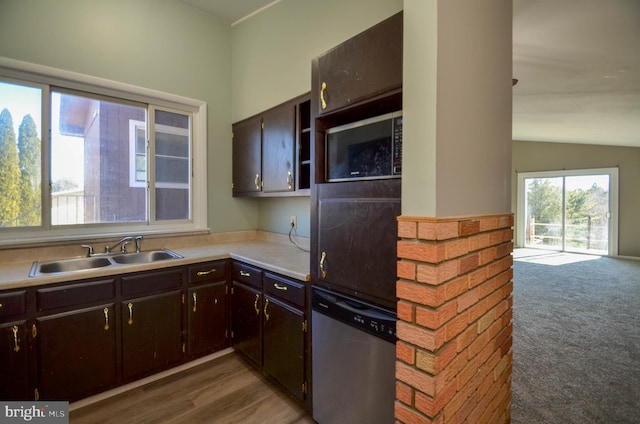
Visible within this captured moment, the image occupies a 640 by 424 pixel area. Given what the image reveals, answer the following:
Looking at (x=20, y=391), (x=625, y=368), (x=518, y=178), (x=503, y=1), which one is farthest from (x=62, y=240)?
(x=518, y=178)

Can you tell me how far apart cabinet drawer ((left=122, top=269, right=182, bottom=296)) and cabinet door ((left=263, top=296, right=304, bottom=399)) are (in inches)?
29.6

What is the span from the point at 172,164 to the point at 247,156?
76cm

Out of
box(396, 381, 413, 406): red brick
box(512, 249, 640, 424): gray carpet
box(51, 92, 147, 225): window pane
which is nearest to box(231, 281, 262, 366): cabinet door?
box(51, 92, 147, 225): window pane

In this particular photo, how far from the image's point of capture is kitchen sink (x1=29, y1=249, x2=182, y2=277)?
204cm

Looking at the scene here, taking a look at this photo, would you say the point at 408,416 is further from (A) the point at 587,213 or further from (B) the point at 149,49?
→ (A) the point at 587,213

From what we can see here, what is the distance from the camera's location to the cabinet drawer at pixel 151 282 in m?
2.03

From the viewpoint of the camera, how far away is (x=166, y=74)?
107 inches

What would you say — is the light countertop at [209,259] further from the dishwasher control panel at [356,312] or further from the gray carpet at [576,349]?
the gray carpet at [576,349]

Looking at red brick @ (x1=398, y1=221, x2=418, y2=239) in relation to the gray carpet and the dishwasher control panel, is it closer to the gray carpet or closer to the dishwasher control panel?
the dishwasher control panel

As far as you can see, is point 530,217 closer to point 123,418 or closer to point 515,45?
point 515,45

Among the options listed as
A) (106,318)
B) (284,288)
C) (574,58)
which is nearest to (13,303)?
(106,318)

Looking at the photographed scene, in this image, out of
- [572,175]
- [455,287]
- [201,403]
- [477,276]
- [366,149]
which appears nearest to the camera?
[455,287]

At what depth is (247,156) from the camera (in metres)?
2.86

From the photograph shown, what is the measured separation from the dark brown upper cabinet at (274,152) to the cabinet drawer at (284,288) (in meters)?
0.68
